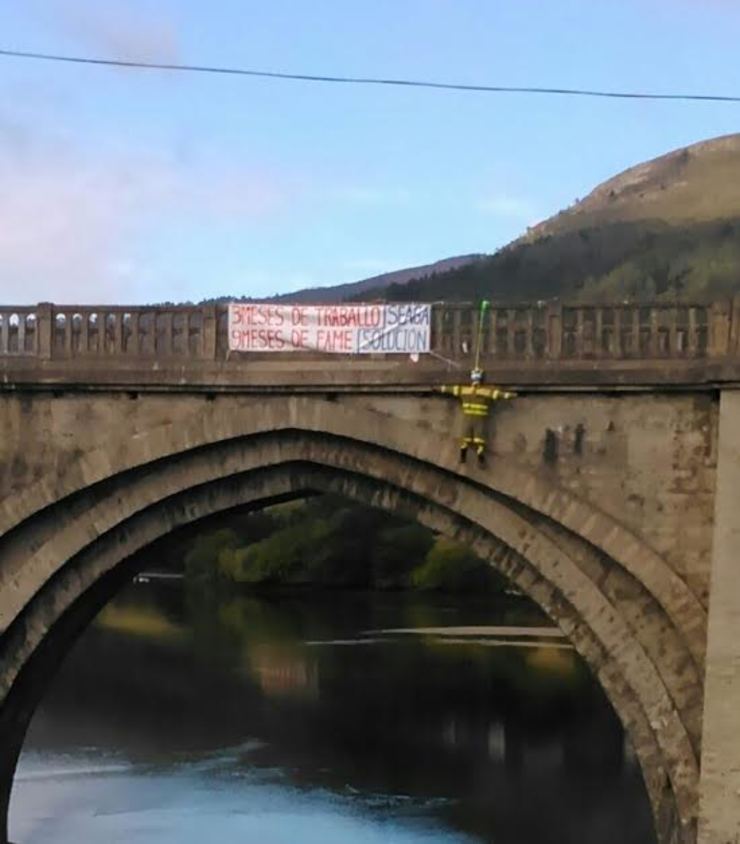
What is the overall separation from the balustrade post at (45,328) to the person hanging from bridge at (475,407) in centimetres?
425

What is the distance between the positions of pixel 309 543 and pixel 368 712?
59.1ft

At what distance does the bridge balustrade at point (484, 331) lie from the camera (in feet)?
46.5

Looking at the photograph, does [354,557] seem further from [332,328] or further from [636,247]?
[636,247]

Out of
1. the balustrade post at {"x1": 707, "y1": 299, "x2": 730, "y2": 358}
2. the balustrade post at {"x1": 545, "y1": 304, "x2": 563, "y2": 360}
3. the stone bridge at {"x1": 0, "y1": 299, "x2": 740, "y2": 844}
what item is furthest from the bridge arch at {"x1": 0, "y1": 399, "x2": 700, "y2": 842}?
the balustrade post at {"x1": 707, "y1": 299, "x2": 730, "y2": 358}

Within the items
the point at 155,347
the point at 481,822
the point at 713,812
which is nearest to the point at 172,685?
the point at 481,822

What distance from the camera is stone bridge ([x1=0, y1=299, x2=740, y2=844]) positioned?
13859 mm

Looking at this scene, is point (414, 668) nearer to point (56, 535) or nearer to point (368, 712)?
point (368, 712)

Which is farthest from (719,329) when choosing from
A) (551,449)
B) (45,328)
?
(45,328)

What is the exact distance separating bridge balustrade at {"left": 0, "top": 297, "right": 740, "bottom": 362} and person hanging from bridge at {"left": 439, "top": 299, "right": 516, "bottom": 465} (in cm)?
37

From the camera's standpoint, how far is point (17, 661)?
16219mm

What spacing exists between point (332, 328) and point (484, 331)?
153 cm

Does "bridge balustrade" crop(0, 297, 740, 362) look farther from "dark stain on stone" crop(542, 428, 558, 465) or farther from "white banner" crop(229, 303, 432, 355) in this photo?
"dark stain on stone" crop(542, 428, 558, 465)

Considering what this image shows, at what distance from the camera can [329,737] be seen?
1111 inches

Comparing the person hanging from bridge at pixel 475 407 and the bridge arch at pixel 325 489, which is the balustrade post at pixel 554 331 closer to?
the person hanging from bridge at pixel 475 407
